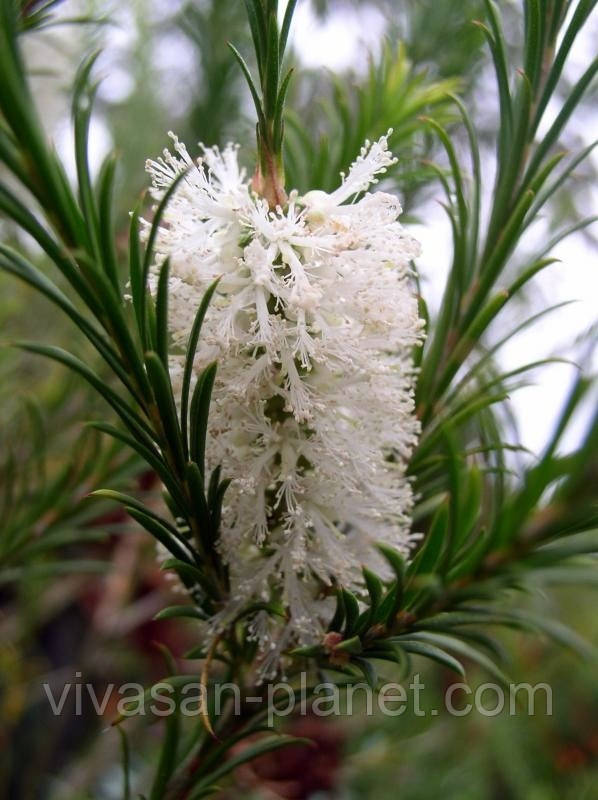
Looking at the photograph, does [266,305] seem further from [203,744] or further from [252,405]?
[203,744]

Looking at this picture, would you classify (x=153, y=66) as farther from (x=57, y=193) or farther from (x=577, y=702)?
(x=577, y=702)

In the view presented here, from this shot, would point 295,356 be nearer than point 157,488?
Yes

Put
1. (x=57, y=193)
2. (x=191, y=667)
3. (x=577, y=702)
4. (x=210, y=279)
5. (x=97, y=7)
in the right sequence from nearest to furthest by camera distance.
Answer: (x=57, y=193) → (x=210, y=279) → (x=97, y=7) → (x=191, y=667) → (x=577, y=702)

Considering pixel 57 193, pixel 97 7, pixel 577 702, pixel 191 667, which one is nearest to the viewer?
pixel 57 193

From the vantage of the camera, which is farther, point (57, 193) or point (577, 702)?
point (577, 702)

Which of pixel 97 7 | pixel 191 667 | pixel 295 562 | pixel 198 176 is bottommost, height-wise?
pixel 191 667

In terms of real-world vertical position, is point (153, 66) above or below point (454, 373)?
above

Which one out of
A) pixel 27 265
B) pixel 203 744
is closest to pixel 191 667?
pixel 203 744
